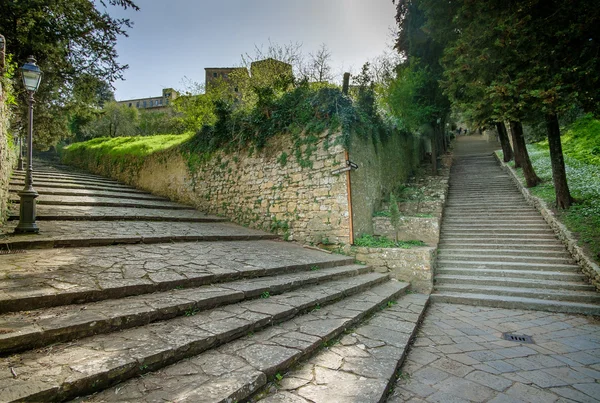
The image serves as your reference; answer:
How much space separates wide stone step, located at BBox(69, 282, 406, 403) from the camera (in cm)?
182

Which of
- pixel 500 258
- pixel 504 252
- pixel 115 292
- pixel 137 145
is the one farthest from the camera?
pixel 137 145

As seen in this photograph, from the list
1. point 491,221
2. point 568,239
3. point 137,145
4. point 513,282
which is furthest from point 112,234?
point 491,221

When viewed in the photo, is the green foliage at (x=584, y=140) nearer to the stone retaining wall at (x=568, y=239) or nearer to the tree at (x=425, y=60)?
the stone retaining wall at (x=568, y=239)

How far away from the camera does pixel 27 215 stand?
4598 mm

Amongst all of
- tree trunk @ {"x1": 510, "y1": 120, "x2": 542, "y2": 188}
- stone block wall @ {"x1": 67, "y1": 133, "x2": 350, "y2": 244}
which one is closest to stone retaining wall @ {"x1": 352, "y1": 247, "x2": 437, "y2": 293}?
stone block wall @ {"x1": 67, "y1": 133, "x2": 350, "y2": 244}

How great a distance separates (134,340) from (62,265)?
6.62ft

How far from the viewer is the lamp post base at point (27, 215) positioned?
15.0ft

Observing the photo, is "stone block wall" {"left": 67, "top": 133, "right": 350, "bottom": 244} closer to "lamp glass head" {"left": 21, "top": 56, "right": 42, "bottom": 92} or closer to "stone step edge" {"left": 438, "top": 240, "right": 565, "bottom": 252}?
"stone step edge" {"left": 438, "top": 240, "right": 565, "bottom": 252}

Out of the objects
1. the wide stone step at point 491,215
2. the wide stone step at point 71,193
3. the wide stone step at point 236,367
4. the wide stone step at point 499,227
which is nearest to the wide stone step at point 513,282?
the wide stone step at point 499,227

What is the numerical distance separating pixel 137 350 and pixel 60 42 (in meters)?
9.44

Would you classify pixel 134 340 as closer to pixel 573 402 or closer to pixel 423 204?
pixel 573 402

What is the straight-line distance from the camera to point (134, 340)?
224 cm

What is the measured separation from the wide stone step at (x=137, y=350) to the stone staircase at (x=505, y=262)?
13.1 feet

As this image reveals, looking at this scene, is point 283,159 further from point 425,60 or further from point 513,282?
point 425,60
